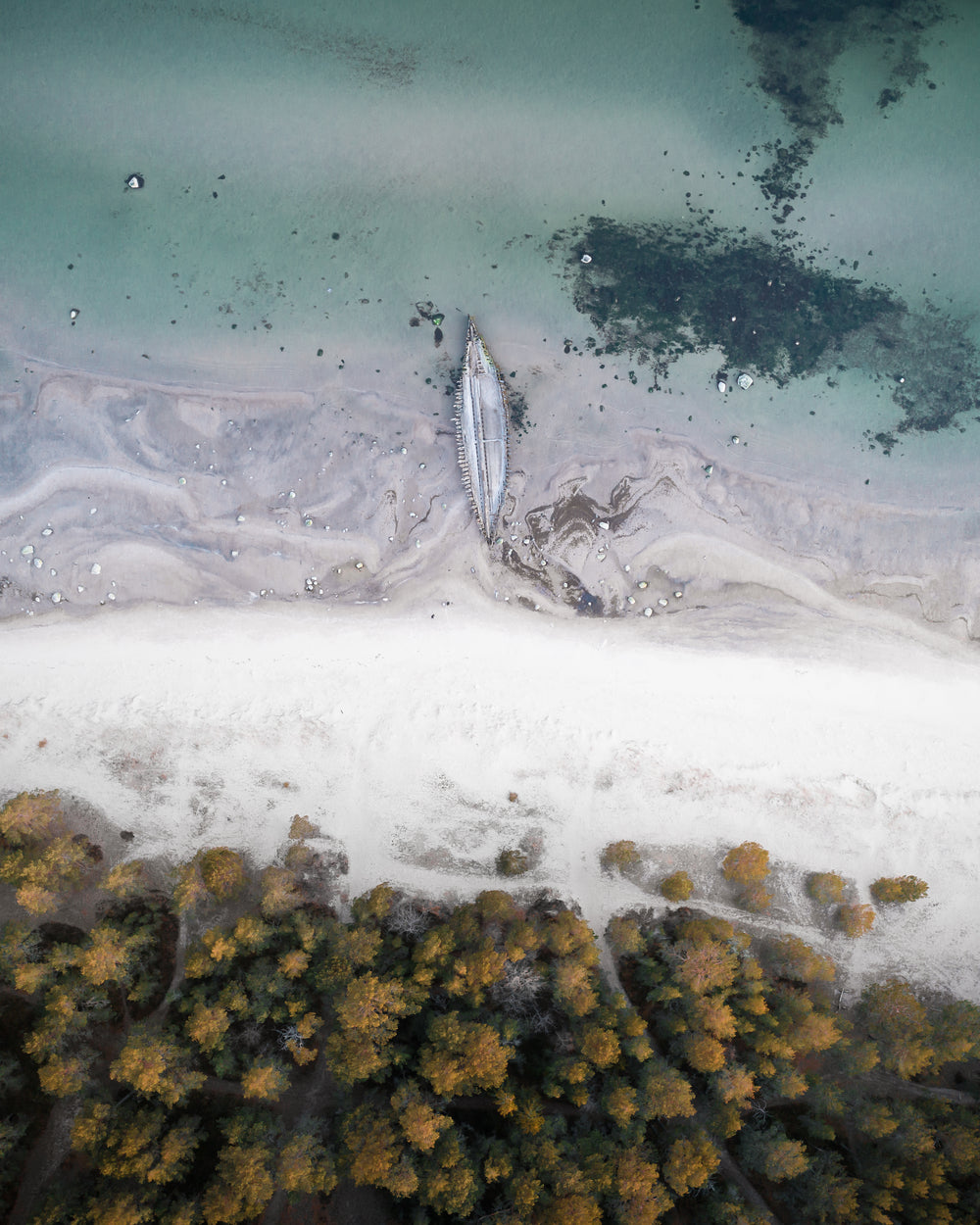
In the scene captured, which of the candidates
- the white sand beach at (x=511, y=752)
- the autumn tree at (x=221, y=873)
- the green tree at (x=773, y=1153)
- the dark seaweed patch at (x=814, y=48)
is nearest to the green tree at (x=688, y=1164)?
the green tree at (x=773, y=1153)

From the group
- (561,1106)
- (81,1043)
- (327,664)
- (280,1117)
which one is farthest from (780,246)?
(81,1043)

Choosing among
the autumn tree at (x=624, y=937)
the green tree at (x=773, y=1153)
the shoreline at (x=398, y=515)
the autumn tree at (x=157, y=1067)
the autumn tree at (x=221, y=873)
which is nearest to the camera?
the autumn tree at (x=157, y=1067)

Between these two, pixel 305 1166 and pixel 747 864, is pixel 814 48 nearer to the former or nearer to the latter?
pixel 747 864

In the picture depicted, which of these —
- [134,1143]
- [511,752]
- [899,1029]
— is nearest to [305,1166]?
[134,1143]

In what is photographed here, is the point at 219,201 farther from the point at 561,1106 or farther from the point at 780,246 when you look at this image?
the point at 561,1106

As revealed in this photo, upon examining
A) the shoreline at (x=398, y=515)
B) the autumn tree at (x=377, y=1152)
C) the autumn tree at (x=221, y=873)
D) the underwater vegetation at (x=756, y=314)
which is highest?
the underwater vegetation at (x=756, y=314)

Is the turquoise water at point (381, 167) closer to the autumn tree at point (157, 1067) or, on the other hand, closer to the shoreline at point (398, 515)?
the shoreline at point (398, 515)

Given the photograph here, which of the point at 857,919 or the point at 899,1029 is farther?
the point at 857,919
